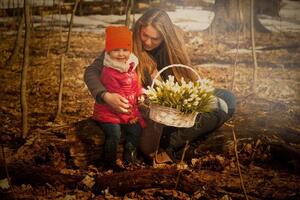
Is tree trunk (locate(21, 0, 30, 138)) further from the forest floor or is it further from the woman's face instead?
the woman's face

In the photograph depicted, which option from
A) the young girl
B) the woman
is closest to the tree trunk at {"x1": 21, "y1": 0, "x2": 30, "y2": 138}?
the woman

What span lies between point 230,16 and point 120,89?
1754mm

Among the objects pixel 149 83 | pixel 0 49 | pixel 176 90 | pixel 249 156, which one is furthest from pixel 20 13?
pixel 249 156

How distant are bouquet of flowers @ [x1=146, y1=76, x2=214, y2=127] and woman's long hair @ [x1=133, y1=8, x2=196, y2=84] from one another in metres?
0.36

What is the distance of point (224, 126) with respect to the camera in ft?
12.3

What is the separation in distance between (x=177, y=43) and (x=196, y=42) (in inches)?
24.5

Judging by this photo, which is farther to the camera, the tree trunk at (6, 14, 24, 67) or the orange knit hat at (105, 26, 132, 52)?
the tree trunk at (6, 14, 24, 67)

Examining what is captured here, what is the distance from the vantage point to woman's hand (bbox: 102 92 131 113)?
129 inches

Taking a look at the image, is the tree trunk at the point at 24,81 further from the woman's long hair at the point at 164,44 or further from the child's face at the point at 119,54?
the woman's long hair at the point at 164,44

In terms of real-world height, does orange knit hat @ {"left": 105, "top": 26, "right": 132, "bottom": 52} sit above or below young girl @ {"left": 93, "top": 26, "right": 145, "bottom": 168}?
above

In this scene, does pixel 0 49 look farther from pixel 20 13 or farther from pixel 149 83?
pixel 149 83

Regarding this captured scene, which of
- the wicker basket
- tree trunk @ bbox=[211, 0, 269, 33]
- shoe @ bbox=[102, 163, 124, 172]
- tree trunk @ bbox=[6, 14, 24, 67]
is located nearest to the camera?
the wicker basket

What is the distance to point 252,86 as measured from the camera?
13.9ft

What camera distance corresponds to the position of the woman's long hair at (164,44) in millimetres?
3469
